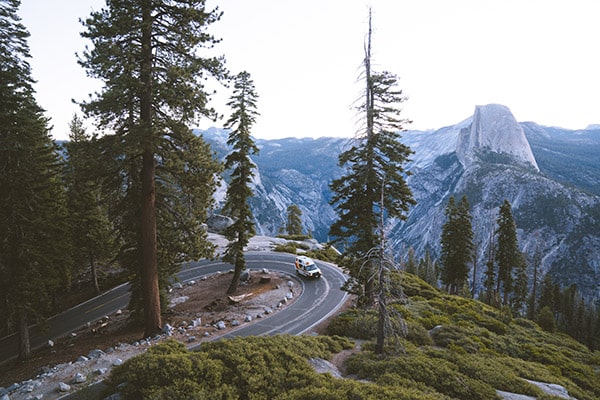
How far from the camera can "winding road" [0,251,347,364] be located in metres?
20.3

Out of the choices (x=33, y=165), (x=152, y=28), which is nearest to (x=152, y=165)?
(x=152, y=28)

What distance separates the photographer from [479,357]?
45.9ft

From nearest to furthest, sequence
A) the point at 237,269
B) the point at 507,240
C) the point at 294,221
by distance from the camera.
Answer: the point at 237,269, the point at 507,240, the point at 294,221

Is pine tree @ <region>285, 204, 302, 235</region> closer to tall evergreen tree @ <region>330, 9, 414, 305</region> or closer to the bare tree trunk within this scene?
tall evergreen tree @ <region>330, 9, 414, 305</region>

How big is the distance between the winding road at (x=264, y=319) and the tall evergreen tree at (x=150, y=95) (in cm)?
858

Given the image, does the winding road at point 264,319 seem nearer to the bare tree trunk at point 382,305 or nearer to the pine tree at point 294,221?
the bare tree trunk at point 382,305

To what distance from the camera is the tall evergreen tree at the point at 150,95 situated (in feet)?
36.9

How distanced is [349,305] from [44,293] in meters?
20.5

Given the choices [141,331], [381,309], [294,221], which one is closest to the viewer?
[381,309]

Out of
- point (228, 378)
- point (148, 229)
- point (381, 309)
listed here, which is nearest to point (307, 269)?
point (381, 309)

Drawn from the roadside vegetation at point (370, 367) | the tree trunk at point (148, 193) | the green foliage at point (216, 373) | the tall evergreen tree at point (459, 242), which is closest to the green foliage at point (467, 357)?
the roadside vegetation at point (370, 367)

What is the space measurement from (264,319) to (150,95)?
15.9m

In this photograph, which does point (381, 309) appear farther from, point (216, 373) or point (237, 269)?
point (237, 269)

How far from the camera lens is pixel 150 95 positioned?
1268 centimetres
